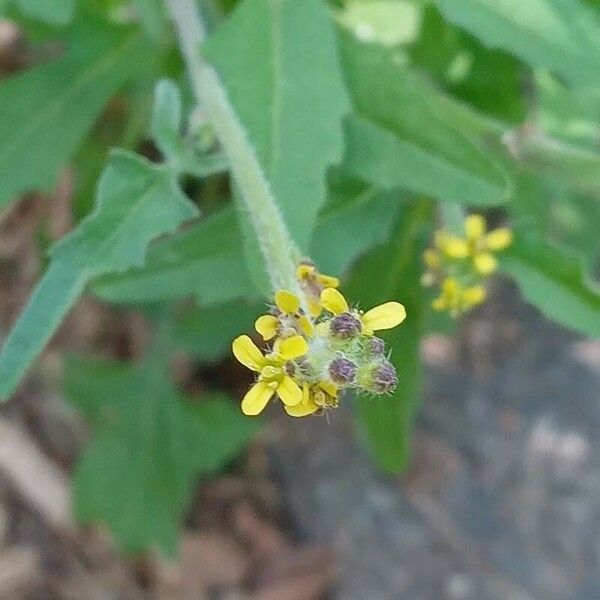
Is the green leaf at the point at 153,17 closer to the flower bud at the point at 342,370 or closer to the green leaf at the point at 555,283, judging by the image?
the green leaf at the point at 555,283

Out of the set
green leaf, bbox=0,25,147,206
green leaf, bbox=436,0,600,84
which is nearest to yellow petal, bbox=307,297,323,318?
green leaf, bbox=436,0,600,84

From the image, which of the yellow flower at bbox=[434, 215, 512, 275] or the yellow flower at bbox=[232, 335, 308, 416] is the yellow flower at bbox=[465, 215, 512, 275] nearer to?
the yellow flower at bbox=[434, 215, 512, 275]

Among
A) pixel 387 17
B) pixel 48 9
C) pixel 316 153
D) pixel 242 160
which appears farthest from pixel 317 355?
pixel 387 17

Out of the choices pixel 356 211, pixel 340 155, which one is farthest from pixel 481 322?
pixel 340 155

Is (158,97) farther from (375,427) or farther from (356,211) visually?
(375,427)

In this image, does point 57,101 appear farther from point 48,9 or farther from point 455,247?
point 455,247

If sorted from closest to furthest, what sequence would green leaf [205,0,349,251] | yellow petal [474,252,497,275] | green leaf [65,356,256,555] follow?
green leaf [205,0,349,251] → yellow petal [474,252,497,275] → green leaf [65,356,256,555]
